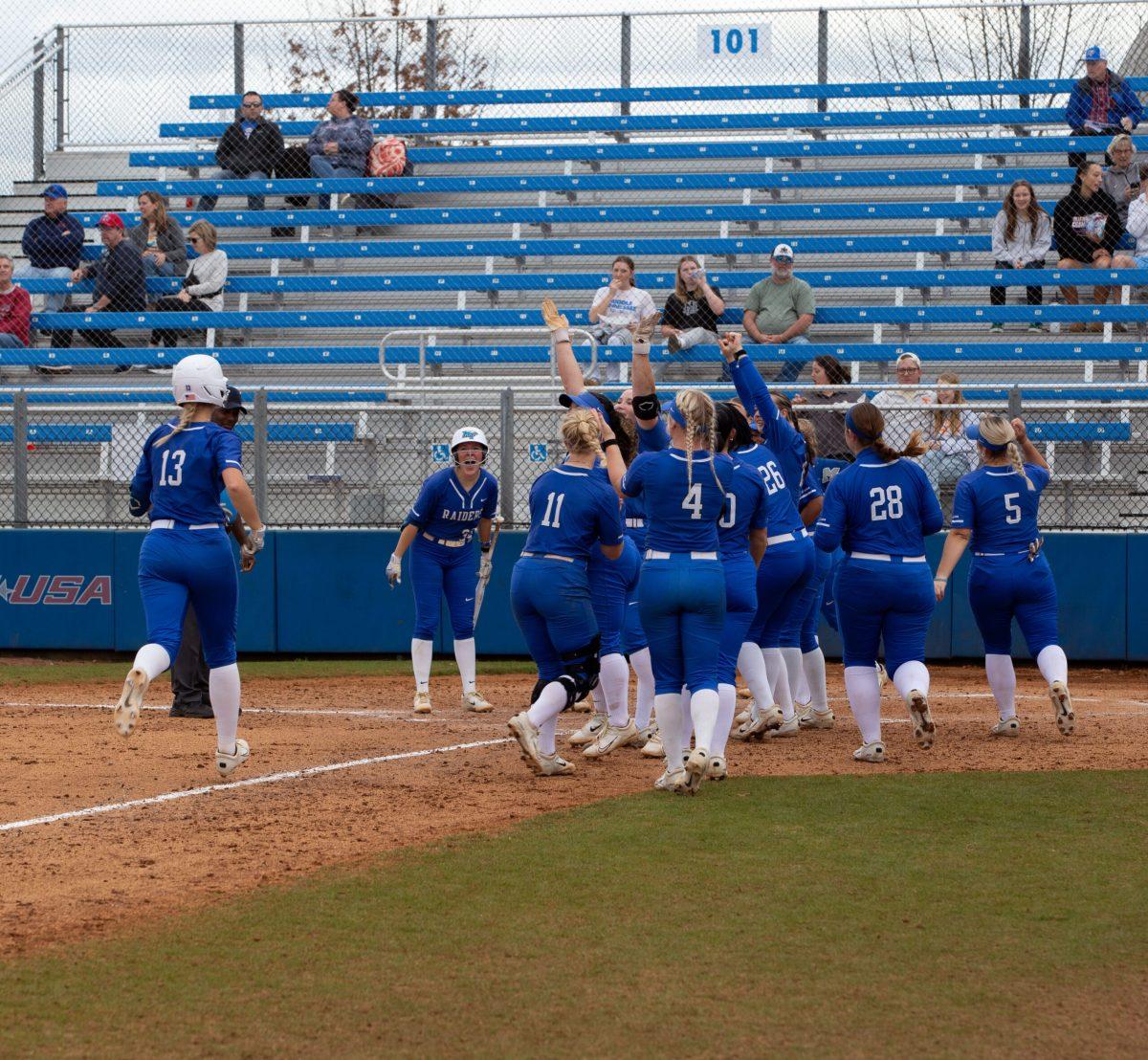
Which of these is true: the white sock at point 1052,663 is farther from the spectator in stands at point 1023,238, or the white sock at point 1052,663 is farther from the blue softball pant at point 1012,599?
the spectator in stands at point 1023,238

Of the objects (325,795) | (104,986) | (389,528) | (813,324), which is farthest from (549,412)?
(104,986)

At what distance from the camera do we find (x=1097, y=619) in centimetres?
1459

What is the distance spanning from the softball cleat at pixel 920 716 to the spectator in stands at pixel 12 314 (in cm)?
1365

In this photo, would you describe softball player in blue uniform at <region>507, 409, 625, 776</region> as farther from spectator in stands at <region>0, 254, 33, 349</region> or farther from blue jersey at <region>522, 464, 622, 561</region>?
spectator in stands at <region>0, 254, 33, 349</region>

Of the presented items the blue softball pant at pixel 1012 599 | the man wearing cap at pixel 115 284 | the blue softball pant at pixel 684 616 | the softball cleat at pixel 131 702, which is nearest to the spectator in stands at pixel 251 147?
the man wearing cap at pixel 115 284

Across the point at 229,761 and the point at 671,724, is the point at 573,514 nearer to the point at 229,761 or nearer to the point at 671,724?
the point at 671,724

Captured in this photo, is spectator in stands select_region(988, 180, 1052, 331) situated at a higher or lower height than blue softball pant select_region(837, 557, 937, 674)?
higher

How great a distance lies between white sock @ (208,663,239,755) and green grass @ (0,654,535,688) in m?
5.64

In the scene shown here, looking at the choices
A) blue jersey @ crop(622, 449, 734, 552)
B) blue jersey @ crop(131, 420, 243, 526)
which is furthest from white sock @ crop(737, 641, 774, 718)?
blue jersey @ crop(131, 420, 243, 526)

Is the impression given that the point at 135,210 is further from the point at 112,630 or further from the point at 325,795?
the point at 325,795

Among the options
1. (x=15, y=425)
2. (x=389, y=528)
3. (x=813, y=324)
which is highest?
(x=813, y=324)

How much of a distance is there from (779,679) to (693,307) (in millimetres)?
8047

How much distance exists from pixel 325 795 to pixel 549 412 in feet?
23.5

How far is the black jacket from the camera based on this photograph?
2103cm
